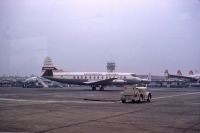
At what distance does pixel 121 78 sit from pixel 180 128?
5330cm

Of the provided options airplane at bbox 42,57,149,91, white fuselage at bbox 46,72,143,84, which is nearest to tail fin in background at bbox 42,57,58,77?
airplane at bbox 42,57,149,91

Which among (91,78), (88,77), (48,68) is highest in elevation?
(48,68)

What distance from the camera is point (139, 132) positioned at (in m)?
12.5

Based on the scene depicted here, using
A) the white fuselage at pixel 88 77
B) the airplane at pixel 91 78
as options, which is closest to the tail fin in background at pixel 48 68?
the airplane at pixel 91 78

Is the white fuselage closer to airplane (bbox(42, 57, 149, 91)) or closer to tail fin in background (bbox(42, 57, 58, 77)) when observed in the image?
airplane (bbox(42, 57, 149, 91))

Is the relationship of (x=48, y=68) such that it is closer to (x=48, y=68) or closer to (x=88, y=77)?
(x=48, y=68)

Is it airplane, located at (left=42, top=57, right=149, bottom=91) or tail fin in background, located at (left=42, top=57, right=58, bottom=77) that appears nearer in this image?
airplane, located at (left=42, top=57, right=149, bottom=91)

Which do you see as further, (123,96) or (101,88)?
(101,88)

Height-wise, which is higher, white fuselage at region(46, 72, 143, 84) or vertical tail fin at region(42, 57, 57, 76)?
vertical tail fin at region(42, 57, 57, 76)

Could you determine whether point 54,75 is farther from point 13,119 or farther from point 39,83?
point 13,119

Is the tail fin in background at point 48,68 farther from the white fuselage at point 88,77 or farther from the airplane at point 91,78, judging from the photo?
the white fuselage at point 88,77

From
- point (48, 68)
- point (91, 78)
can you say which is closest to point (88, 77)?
point (91, 78)

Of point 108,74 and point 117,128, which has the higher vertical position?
point 108,74

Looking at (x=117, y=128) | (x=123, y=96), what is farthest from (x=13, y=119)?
(x=123, y=96)
